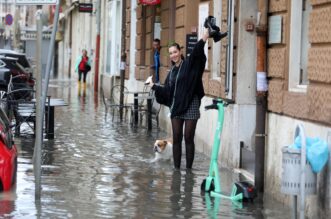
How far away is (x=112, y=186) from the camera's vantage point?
10352 mm

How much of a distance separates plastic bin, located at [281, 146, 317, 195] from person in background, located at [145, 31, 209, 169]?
12.7ft

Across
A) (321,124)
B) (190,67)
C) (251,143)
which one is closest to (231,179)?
(251,143)

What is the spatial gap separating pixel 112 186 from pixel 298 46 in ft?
9.51

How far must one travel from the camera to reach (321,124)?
27.0 ft

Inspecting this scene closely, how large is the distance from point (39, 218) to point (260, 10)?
4108 mm

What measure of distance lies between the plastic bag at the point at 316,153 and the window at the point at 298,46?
1.75 meters

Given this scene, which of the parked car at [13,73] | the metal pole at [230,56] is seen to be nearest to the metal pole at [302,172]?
the metal pole at [230,56]

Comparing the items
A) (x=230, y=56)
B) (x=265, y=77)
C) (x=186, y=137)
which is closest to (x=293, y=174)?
(x=265, y=77)

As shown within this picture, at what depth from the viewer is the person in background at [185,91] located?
449 inches

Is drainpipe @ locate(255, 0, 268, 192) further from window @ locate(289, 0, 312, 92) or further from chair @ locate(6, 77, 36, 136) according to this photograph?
chair @ locate(6, 77, 36, 136)

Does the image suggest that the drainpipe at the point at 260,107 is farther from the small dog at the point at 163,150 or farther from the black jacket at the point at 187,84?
the small dog at the point at 163,150

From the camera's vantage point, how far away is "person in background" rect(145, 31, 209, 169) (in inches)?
449

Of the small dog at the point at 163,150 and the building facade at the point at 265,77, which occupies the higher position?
the building facade at the point at 265,77

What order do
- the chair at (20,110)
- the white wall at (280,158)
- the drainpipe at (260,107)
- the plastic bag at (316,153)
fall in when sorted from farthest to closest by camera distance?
the chair at (20,110) < the drainpipe at (260,107) < the white wall at (280,158) < the plastic bag at (316,153)
